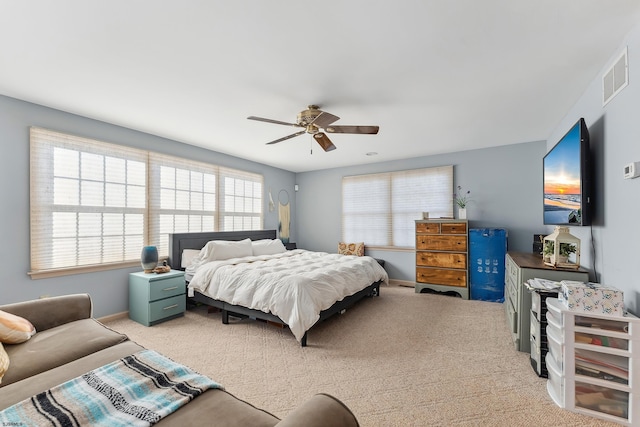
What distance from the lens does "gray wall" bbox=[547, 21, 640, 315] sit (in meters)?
1.83

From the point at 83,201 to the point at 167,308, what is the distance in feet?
5.37

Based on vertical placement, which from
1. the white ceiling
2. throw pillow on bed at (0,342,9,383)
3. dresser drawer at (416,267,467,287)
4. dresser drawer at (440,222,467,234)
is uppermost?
the white ceiling

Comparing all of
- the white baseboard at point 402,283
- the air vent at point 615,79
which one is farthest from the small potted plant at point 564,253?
the white baseboard at point 402,283

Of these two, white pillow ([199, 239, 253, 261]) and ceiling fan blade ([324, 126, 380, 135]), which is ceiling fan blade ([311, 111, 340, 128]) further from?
white pillow ([199, 239, 253, 261])

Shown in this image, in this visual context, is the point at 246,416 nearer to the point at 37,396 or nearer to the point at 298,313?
the point at 37,396

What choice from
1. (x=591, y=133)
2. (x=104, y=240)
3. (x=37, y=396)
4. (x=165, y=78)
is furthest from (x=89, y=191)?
(x=591, y=133)

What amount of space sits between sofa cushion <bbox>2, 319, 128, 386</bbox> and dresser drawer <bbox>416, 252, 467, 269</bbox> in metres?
4.37

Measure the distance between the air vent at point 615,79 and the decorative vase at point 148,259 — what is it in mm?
4895

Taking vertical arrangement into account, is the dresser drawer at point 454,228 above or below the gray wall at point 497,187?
below

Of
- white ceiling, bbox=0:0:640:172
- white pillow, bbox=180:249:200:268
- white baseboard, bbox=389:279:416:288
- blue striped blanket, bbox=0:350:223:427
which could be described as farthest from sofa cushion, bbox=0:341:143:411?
white baseboard, bbox=389:279:416:288

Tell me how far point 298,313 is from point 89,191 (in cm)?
296

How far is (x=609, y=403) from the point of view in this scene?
5.83 ft

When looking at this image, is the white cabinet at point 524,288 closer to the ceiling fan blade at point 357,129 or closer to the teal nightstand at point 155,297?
the ceiling fan blade at point 357,129

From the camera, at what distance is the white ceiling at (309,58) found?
169cm
